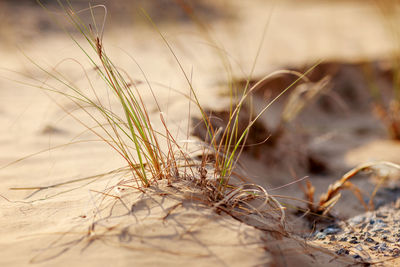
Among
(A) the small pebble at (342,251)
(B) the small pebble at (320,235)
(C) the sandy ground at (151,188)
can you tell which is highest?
(C) the sandy ground at (151,188)

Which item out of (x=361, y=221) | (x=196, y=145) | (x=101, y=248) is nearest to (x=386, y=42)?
(x=361, y=221)

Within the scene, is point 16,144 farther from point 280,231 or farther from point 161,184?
point 280,231

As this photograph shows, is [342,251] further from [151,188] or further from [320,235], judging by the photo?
[151,188]

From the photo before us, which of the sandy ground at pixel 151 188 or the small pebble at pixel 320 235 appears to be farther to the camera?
the small pebble at pixel 320 235

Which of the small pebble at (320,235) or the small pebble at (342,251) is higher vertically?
the small pebble at (342,251)

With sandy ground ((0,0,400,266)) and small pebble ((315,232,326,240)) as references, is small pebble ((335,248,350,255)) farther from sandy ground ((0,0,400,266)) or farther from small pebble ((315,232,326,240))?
small pebble ((315,232,326,240))

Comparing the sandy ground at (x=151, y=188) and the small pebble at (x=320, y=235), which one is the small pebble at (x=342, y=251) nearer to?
the sandy ground at (x=151, y=188)

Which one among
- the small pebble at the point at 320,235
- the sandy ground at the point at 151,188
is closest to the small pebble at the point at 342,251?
the sandy ground at the point at 151,188

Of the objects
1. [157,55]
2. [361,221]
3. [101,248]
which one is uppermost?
[157,55]

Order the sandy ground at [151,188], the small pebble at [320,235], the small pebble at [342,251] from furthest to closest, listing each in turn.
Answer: the small pebble at [320,235], the small pebble at [342,251], the sandy ground at [151,188]
